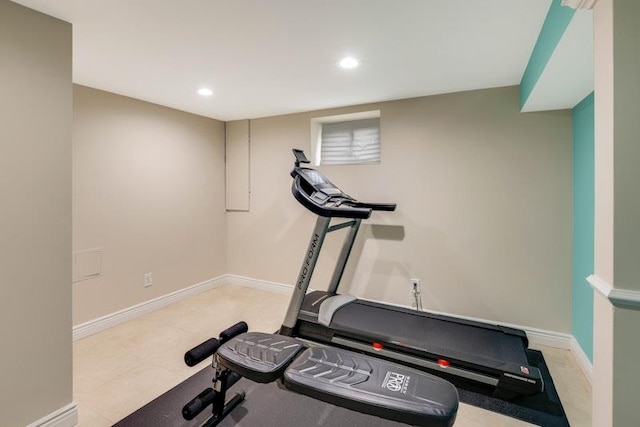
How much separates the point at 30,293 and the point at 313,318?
1772 mm

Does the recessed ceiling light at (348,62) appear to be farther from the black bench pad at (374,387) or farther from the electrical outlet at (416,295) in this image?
the electrical outlet at (416,295)

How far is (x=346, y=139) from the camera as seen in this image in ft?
11.3

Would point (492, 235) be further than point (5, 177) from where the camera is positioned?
Yes

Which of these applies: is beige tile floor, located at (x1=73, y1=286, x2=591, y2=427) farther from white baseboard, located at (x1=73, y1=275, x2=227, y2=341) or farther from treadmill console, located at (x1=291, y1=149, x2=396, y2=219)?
treadmill console, located at (x1=291, y1=149, x2=396, y2=219)

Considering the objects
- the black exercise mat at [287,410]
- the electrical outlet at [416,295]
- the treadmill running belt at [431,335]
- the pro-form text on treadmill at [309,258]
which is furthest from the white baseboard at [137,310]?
the electrical outlet at [416,295]

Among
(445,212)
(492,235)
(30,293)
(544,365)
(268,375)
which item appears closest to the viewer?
(268,375)

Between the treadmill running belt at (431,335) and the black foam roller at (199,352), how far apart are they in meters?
1.11

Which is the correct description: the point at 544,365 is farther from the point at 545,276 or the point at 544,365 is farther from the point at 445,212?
the point at 445,212

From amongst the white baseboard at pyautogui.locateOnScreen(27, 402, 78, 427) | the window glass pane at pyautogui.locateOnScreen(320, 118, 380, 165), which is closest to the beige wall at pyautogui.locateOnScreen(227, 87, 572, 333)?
the window glass pane at pyautogui.locateOnScreen(320, 118, 380, 165)

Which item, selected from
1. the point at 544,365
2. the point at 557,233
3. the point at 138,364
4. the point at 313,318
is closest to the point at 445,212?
the point at 557,233

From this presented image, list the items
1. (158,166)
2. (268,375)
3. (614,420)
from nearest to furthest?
1. (614,420)
2. (268,375)
3. (158,166)

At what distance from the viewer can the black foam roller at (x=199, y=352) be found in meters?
1.39

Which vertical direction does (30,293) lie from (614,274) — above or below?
below

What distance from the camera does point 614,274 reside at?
34.0 inches
